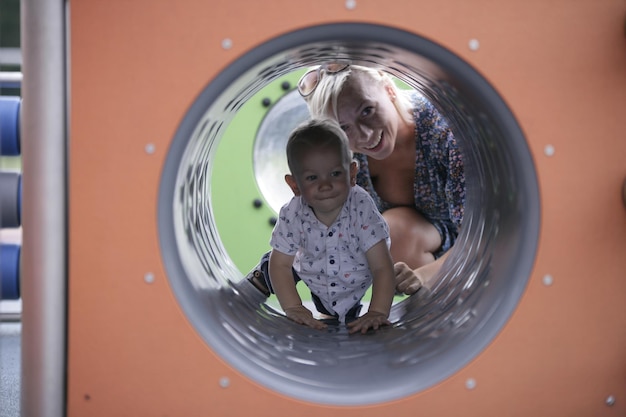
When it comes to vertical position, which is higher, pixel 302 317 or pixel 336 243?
pixel 336 243

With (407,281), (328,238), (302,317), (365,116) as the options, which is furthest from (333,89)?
(302,317)

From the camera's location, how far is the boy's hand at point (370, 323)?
1.55 m

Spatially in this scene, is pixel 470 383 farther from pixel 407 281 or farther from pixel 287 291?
pixel 407 281

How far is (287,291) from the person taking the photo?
1.74 meters

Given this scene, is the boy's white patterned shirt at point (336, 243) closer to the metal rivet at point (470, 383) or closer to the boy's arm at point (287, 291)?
the boy's arm at point (287, 291)

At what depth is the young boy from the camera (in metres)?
1.69

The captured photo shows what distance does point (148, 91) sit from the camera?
3.10ft

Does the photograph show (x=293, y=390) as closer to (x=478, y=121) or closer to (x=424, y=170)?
(x=478, y=121)

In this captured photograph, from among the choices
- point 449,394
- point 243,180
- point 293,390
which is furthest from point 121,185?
point 243,180

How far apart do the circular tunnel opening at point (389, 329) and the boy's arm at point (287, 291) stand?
121mm

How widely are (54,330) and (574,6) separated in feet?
2.80

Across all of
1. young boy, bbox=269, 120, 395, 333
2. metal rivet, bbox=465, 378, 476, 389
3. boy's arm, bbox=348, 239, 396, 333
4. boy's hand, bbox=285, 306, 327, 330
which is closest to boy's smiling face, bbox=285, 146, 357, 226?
young boy, bbox=269, 120, 395, 333

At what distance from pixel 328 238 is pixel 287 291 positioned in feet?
0.58

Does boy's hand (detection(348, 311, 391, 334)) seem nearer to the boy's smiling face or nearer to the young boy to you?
the young boy
